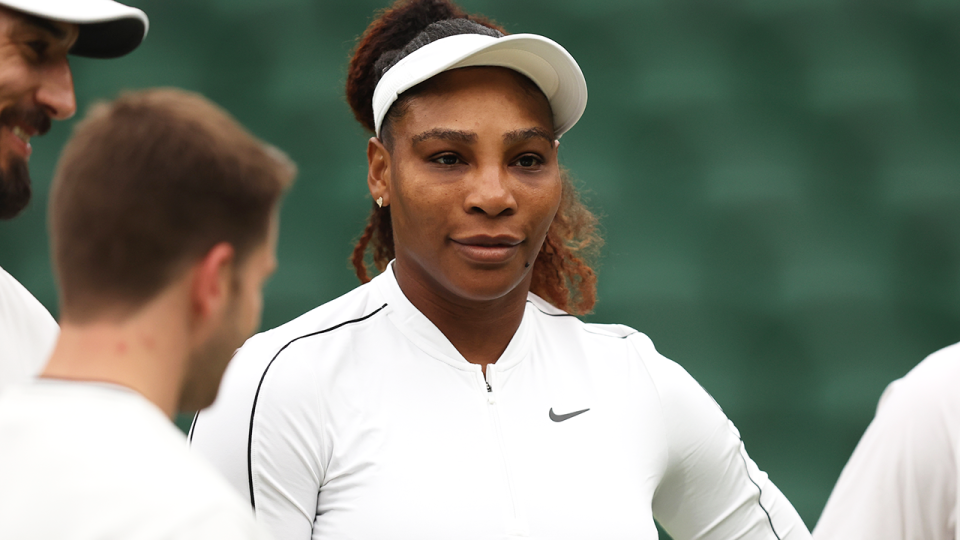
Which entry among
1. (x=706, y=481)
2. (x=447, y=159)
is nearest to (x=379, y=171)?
(x=447, y=159)

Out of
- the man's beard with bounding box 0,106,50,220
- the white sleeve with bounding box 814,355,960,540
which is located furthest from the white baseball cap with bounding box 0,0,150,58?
the white sleeve with bounding box 814,355,960,540

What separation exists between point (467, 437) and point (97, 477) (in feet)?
2.12

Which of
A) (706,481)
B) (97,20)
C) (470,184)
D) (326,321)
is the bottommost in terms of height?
(706,481)

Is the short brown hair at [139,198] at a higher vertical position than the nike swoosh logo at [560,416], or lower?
higher

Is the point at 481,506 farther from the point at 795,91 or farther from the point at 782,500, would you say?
the point at 795,91

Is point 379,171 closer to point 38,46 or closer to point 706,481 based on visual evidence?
point 38,46

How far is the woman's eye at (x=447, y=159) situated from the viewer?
4.38 ft

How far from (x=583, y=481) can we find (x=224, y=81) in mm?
1748

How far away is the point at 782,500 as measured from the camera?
1508mm

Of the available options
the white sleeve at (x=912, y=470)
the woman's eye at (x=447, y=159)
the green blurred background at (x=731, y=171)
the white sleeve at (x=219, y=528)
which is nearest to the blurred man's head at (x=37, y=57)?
the woman's eye at (x=447, y=159)

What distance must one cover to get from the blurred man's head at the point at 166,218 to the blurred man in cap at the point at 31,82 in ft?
1.60

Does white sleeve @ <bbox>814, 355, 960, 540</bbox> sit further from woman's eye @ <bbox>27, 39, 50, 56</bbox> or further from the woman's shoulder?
woman's eye @ <bbox>27, 39, 50, 56</bbox>

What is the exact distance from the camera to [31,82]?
1322mm

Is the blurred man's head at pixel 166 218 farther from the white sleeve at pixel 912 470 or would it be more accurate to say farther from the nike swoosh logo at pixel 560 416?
the white sleeve at pixel 912 470
